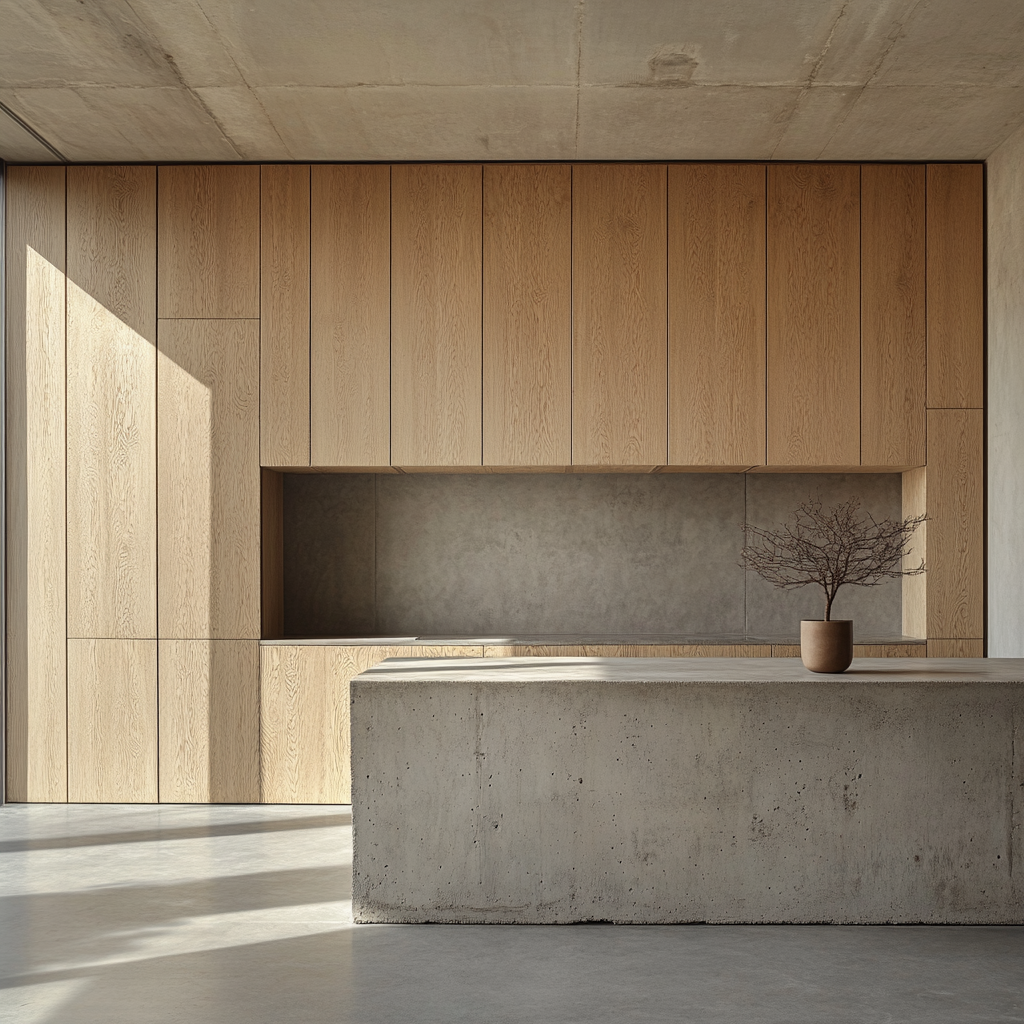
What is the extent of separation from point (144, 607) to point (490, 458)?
78.2 inches

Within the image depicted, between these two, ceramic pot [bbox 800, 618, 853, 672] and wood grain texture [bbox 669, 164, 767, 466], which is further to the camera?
wood grain texture [bbox 669, 164, 767, 466]

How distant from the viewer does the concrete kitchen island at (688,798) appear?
346 cm

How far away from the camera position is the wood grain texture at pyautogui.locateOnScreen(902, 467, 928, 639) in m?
5.45

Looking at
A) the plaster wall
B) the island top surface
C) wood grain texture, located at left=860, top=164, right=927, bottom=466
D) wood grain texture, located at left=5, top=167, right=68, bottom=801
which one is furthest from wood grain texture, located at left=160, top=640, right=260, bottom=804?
the plaster wall

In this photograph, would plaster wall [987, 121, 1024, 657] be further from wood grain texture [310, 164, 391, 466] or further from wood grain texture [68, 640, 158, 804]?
wood grain texture [68, 640, 158, 804]

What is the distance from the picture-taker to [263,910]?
3.67 meters

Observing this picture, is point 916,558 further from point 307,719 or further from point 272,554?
point 272,554

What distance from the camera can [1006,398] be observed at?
16.9 feet

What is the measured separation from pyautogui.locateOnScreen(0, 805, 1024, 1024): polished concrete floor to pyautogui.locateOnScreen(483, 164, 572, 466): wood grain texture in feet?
7.83

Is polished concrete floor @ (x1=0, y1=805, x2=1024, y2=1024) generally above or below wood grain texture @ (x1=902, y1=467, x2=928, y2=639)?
below

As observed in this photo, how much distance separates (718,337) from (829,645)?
2303 mm

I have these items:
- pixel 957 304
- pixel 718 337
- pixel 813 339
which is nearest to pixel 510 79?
pixel 718 337

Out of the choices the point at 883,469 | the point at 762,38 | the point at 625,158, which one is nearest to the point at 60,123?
the point at 625,158

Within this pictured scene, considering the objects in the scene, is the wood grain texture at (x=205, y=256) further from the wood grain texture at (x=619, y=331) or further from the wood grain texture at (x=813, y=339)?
the wood grain texture at (x=813, y=339)
